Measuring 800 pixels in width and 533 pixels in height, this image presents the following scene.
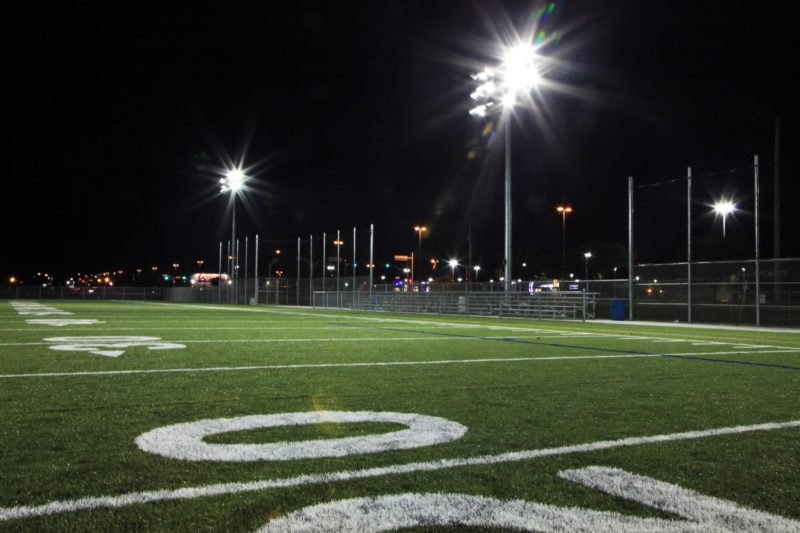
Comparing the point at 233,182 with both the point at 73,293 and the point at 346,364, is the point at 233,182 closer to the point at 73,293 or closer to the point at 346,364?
the point at 73,293

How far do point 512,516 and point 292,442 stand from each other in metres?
1.48

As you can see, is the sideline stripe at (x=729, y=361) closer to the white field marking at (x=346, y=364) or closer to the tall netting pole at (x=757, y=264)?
the white field marking at (x=346, y=364)

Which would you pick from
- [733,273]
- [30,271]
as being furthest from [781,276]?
[30,271]

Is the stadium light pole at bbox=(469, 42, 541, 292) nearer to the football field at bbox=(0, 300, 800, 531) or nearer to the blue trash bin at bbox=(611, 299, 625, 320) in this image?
the blue trash bin at bbox=(611, 299, 625, 320)

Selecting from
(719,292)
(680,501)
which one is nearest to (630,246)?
(719,292)

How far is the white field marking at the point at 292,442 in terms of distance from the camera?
3348 millimetres

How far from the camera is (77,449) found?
11.2ft

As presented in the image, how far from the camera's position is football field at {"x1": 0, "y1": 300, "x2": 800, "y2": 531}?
8.29ft

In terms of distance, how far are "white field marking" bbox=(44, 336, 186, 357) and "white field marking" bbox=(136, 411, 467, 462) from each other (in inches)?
181

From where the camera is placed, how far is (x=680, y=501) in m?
2.70

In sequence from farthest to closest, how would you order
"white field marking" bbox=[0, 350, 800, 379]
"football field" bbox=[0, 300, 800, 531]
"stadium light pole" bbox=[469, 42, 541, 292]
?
"stadium light pole" bbox=[469, 42, 541, 292] < "white field marking" bbox=[0, 350, 800, 379] < "football field" bbox=[0, 300, 800, 531]

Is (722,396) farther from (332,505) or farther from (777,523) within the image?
(332,505)

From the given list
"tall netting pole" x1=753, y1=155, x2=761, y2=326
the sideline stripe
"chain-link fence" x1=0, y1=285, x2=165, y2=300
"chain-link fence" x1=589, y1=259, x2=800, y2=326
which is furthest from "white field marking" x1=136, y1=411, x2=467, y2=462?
"chain-link fence" x1=0, y1=285, x2=165, y2=300

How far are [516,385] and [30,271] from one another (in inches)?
3799
